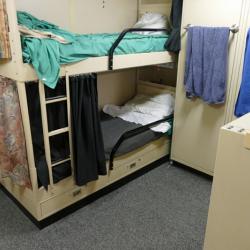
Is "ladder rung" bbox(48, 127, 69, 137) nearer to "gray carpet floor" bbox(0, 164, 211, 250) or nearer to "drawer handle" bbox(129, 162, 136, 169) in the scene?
"gray carpet floor" bbox(0, 164, 211, 250)

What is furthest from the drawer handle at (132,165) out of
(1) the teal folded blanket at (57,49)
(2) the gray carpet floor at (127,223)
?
(1) the teal folded blanket at (57,49)

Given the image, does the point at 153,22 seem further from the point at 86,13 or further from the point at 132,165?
the point at 132,165

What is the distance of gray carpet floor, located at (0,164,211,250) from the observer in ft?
6.49

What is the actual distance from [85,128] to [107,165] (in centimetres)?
56

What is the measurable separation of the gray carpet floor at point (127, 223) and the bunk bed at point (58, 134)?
0.44 feet

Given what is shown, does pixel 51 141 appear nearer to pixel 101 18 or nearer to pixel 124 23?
pixel 101 18

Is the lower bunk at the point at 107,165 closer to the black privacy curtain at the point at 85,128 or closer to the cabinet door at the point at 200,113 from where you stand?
the black privacy curtain at the point at 85,128

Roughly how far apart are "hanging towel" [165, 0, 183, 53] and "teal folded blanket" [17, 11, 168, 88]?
358 millimetres

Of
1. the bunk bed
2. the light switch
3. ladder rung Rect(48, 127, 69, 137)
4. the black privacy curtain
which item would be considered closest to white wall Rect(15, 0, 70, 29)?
the bunk bed

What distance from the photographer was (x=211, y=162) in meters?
2.78

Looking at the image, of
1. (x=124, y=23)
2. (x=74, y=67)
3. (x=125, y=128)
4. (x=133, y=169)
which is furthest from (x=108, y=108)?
(x=74, y=67)

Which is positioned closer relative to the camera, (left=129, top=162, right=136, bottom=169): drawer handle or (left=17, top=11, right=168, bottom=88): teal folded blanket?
(left=17, top=11, right=168, bottom=88): teal folded blanket

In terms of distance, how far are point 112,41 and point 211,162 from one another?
161cm

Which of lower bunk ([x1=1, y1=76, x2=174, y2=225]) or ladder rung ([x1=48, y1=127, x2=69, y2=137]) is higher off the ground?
ladder rung ([x1=48, y1=127, x2=69, y2=137])
